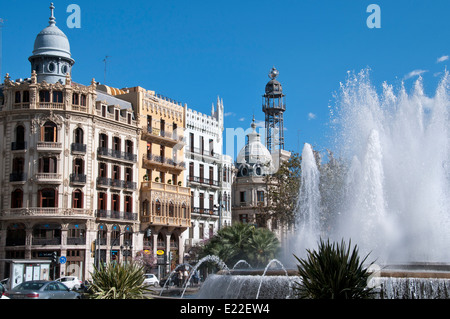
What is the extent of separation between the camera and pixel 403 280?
2159 centimetres

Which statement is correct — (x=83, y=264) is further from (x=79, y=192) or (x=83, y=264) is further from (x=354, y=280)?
(x=354, y=280)

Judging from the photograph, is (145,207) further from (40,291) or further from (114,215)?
(40,291)

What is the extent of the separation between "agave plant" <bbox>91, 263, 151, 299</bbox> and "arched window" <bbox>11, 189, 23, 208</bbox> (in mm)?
36706

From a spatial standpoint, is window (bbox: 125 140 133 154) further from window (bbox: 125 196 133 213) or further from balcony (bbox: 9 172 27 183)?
balcony (bbox: 9 172 27 183)

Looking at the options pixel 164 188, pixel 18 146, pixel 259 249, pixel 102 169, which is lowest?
pixel 259 249

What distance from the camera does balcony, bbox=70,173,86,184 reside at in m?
55.8

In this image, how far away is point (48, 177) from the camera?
180 feet

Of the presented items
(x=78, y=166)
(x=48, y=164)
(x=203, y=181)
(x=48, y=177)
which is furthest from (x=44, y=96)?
(x=203, y=181)

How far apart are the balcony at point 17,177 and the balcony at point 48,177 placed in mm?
1152

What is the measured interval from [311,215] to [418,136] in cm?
1104

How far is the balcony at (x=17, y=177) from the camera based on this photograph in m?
55.1

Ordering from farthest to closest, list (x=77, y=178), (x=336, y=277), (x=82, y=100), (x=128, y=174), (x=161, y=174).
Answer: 1. (x=161, y=174)
2. (x=128, y=174)
3. (x=82, y=100)
4. (x=77, y=178)
5. (x=336, y=277)

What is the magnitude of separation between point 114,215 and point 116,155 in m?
5.69
